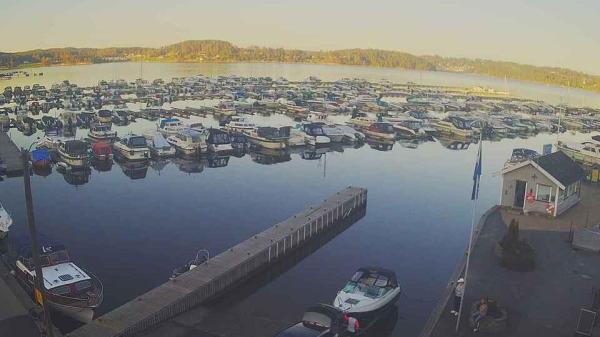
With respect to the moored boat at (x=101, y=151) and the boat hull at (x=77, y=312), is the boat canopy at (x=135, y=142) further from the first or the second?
the boat hull at (x=77, y=312)

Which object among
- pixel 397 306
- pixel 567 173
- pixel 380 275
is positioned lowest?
pixel 397 306

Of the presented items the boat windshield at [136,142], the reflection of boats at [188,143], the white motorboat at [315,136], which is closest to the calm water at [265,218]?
the reflection of boats at [188,143]

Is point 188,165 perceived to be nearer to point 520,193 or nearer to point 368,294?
point 520,193

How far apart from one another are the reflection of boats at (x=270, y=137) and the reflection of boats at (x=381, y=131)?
1180cm

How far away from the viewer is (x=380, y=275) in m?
20.8

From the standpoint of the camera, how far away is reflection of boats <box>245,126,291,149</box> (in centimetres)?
5359

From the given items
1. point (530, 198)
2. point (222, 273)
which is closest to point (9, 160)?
point (222, 273)

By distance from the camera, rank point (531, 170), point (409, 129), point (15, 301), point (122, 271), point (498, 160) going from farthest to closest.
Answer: point (409, 129)
point (498, 160)
point (531, 170)
point (122, 271)
point (15, 301)

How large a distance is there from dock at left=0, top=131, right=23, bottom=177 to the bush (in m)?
33.9

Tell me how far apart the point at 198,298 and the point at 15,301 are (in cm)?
605

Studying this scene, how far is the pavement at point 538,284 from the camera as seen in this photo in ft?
56.9

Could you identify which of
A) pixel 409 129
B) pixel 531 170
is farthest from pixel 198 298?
pixel 409 129

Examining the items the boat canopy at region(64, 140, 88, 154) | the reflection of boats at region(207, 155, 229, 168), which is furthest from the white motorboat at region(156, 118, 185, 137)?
the boat canopy at region(64, 140, 88, 154)

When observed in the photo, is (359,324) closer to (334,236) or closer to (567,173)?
(334,236)
